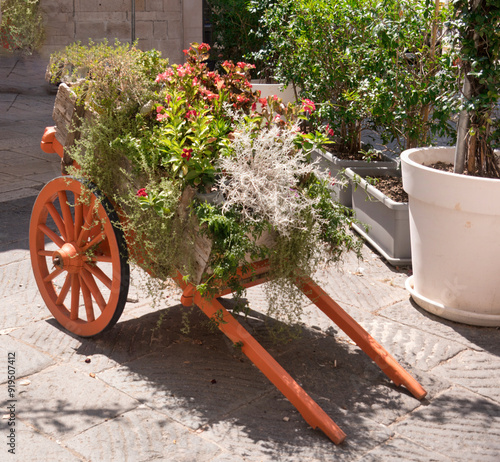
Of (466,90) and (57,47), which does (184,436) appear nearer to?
(466,90)

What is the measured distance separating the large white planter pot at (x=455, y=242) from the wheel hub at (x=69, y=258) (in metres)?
2.00

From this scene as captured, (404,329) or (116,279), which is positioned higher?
(116,279)

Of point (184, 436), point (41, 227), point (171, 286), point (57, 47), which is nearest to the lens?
point (184, 436)

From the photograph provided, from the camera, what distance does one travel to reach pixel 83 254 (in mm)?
3559

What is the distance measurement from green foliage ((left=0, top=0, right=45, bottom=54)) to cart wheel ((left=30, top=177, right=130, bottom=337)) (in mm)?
6603

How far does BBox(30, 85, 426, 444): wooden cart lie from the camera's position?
3027 millimetres

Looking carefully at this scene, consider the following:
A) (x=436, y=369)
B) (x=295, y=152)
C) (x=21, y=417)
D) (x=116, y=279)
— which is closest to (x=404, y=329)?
(x=436, y=369)

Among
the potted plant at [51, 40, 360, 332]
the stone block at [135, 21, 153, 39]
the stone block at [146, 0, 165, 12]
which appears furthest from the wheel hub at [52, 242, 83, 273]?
the stone block at [146, 0, 165, 12]

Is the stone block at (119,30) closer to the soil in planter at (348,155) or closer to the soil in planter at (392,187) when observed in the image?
the soil in planter at (348,155)

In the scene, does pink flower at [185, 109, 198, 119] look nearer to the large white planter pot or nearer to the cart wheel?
the cart wheel

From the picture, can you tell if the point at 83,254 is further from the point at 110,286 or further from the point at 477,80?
the point at 477,80

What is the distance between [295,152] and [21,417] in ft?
5.73

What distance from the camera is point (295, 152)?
317 cm

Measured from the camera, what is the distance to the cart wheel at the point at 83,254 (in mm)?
3311
